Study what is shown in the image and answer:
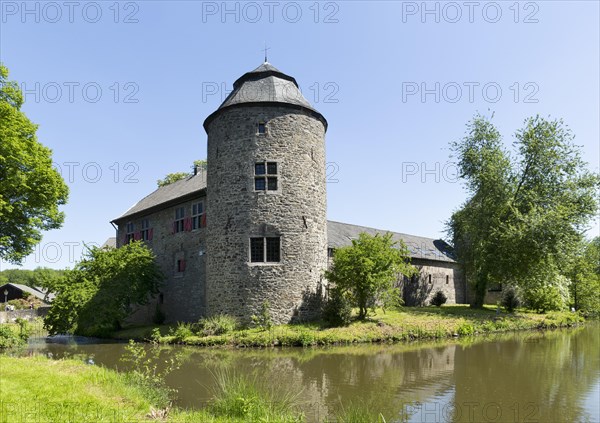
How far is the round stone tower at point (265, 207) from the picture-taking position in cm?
1958

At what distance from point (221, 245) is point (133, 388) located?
1231 cm

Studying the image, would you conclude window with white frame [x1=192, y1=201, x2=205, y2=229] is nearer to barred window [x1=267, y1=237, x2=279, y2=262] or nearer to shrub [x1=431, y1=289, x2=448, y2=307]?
barred window [x1=267, y1=237, x2=279, y2=262]

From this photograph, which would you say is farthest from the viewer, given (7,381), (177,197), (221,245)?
(177,197)

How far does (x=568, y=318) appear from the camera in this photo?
27.9m

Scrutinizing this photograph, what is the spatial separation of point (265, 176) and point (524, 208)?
1745 centimetres

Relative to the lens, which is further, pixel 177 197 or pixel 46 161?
pixel 177 197

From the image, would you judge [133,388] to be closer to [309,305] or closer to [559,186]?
[309,305]

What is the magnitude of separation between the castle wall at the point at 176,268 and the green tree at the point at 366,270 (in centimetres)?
716

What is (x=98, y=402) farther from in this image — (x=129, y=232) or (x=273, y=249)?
(x=129, y=232)

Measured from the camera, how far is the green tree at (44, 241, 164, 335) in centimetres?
2117

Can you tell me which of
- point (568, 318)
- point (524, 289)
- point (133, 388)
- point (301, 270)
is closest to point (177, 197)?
point (301, 270)

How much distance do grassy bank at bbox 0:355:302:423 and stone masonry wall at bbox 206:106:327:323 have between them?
10.8 metres

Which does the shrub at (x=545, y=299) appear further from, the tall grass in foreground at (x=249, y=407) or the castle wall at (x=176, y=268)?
the tall grass in foreground at (x=249, y=407)

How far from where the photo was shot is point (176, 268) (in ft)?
82.1
